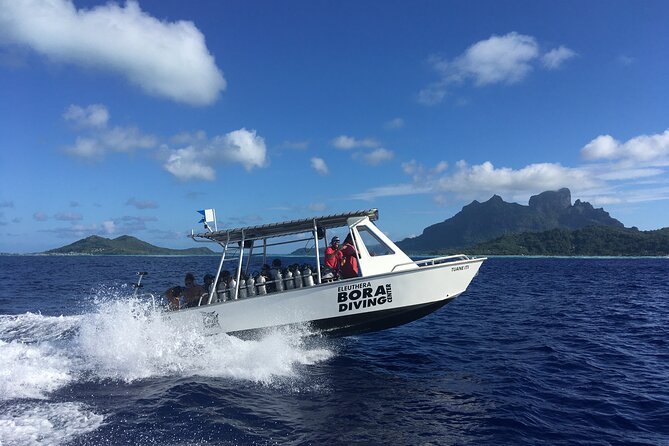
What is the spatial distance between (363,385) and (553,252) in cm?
16850

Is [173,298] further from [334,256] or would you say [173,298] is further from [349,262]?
[349,262]

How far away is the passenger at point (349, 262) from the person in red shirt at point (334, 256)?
5.8 inches

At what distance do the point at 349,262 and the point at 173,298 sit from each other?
5081mm

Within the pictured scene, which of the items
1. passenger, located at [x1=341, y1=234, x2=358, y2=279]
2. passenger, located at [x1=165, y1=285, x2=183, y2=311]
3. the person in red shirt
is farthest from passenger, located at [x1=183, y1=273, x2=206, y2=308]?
passenger, located at [x1=341, y1=234, x2=358, y2=279]

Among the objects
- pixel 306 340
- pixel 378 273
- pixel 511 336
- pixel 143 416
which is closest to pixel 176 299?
pixel 306 340

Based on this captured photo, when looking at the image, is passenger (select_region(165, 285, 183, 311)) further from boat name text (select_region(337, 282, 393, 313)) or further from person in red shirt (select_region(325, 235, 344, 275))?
boat name text (select_region(337, 282, 393, 313))

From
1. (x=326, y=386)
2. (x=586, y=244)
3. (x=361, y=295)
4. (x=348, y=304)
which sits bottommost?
(x=586, y=244)

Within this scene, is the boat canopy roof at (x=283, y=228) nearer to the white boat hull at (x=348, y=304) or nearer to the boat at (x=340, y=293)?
the boat at (x=340, y=293)

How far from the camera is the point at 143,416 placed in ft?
22.4

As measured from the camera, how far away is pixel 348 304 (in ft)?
33.1

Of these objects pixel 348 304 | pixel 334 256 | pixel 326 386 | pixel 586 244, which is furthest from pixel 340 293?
pixel 586 244

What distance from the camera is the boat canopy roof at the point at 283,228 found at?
433 inches

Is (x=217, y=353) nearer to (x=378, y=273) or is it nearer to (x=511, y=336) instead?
(x=378, y=273)

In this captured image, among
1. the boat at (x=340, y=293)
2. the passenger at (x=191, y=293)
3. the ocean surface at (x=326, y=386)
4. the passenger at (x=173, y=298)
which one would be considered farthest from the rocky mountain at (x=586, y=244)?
the passenger at (x=173, y=298)
